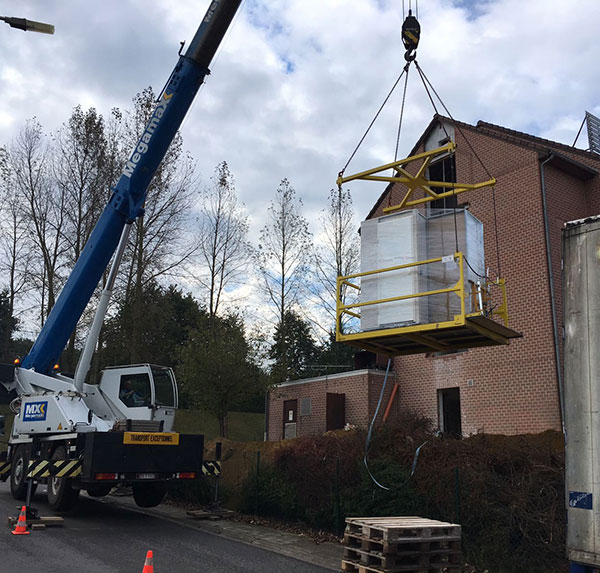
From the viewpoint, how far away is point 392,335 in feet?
27.3

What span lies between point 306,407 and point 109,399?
8106 mm

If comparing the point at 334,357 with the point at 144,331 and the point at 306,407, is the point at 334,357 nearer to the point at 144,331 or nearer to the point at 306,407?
the point at 144,331

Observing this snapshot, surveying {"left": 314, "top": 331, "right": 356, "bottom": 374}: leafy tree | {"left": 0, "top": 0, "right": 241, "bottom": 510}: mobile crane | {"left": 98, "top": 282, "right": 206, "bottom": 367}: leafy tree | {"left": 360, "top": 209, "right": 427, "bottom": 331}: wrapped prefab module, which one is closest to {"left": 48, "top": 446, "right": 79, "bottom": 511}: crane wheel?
{"left": 0, "top": 0, "right": 241, "bottom": 510}: mobile crane

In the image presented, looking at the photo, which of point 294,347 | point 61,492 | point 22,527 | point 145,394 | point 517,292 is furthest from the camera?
point 294,347

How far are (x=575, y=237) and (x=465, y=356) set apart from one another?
1152 centimetres

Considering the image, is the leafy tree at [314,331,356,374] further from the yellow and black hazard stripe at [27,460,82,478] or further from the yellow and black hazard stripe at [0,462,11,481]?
the yellow and black hazard stripe at [27,460,82,478]

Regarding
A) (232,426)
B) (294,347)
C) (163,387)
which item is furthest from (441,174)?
(232,426)

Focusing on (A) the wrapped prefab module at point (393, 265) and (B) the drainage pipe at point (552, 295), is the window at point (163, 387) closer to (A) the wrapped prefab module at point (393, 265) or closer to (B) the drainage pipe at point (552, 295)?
(A) the wrapped prefab module at point (393, 265)

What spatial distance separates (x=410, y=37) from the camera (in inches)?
385

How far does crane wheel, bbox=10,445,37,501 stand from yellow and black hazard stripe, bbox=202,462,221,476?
12.7ft

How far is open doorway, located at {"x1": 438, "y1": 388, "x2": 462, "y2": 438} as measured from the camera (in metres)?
17.4

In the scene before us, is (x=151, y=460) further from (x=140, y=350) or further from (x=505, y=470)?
(x=140, y=350)

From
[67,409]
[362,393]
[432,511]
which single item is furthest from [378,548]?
[362,393]

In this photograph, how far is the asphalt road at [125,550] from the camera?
8.12m
